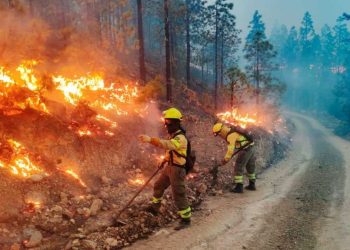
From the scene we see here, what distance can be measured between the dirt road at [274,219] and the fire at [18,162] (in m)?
3.51

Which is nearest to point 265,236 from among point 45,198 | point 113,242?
point 113,242

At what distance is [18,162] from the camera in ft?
29.0

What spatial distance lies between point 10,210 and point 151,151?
5750 millimetres

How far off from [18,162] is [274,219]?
6606mm

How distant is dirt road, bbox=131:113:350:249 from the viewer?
744 centimetres

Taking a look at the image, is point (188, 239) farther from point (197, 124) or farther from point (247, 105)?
point (247, 105)

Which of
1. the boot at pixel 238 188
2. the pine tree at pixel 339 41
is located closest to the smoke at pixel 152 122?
the boot at pixel 238 188

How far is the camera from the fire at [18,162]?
8.59 m

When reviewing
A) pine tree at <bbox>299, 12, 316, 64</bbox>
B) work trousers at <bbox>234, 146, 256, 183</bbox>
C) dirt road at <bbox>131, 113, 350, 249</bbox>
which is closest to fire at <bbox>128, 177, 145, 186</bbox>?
dirt road at <bbox>131, 113, 350, 249</bbox>

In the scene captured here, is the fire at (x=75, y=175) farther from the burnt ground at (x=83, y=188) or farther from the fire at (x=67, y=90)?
the fire at (x=67, y=90)

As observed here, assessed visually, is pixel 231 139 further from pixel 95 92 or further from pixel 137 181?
pixel 95 92

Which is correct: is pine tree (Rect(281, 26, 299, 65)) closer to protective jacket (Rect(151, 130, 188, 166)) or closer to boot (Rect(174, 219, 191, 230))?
protective jacket (Rect(151, 130, 188, 166))

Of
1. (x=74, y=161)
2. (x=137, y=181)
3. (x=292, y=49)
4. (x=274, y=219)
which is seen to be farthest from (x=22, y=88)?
(x=292, y=49)

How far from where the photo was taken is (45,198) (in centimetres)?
827
